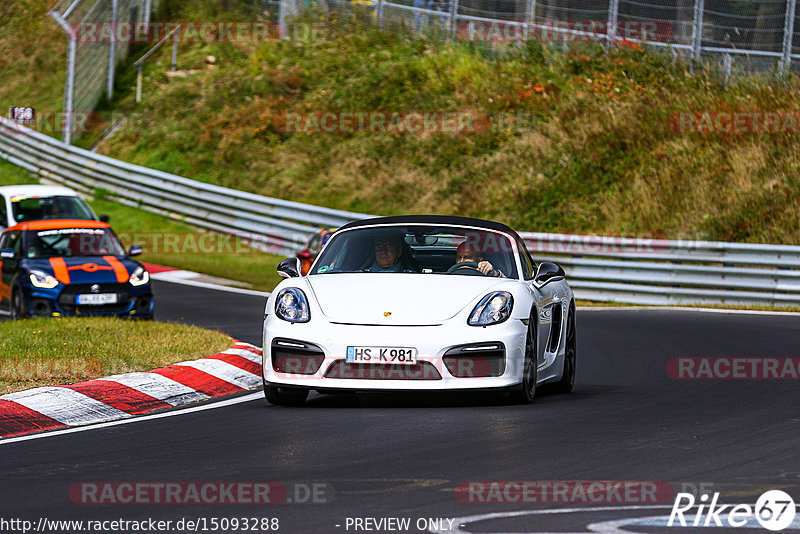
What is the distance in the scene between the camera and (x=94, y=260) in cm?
1736

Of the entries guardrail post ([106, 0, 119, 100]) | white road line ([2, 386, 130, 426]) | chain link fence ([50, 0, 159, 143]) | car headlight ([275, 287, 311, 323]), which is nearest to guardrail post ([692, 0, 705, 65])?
chain link fence ([50, 0, 159, 143])

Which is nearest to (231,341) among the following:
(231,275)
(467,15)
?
(231,275)

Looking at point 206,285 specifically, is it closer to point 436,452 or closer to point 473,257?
point 473,257

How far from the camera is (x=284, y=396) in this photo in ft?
30.8

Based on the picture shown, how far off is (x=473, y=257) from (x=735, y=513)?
4.71 meters

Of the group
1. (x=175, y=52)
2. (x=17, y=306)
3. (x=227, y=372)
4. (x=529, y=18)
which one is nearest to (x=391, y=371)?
(x=227, y=372)

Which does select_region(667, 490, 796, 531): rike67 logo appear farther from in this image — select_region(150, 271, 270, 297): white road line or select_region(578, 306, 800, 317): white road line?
select_region(150, 271, 270, 297): white road line

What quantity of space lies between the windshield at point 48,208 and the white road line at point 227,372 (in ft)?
40.8

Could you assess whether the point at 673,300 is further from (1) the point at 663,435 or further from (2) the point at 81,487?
(2) the point at 81,487

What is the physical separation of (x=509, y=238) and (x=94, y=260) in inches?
334

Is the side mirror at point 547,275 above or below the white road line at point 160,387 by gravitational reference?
above

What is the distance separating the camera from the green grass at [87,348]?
10297 millimetres

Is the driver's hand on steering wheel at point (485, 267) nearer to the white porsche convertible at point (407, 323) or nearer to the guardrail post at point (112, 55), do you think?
the white porsche convertible at point (407, 323)

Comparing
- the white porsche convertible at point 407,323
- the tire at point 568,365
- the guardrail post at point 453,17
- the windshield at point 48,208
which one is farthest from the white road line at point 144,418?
the guardrail post at point 453,17
